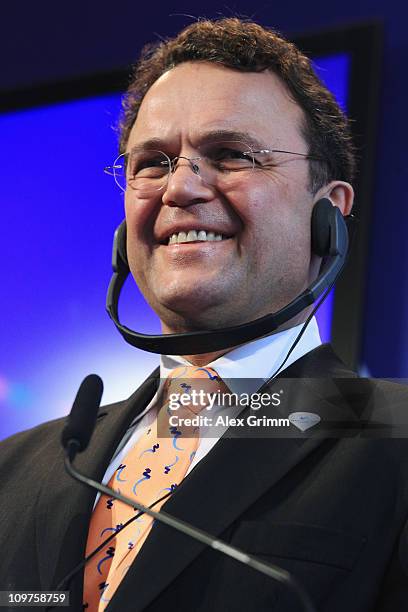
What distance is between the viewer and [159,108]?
147cm

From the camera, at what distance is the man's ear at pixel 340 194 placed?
1.52 m

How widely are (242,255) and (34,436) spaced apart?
53 centimetres

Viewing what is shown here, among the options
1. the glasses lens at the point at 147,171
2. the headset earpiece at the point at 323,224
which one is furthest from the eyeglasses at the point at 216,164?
the headset earpiece at the point at 323,224

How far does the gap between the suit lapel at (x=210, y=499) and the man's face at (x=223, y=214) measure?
0.26 metres

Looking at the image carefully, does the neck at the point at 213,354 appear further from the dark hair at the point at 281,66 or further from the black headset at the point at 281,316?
the dark hair at the point at 281,66

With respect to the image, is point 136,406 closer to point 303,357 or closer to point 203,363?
point 203,363

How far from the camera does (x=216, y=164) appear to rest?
4.58 ft

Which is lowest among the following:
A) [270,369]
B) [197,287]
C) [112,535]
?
[112,535]

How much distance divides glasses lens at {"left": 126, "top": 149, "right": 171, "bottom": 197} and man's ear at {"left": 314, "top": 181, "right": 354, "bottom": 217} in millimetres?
283

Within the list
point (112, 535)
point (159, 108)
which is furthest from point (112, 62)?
point (112, 535)

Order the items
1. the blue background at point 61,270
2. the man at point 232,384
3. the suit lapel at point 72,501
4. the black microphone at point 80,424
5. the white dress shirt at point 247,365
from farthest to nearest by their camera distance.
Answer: the blue background at point 61,270, the white dress shirt at point 247,365, the suit lapel at point 72,501, the man at point 232,384, the black microphone at point 80,424

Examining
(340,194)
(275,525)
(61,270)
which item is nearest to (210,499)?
(275,525)

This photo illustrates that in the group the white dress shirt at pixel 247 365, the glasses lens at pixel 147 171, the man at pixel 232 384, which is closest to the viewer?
the man at pixel 232 384

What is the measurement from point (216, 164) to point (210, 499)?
557mm
